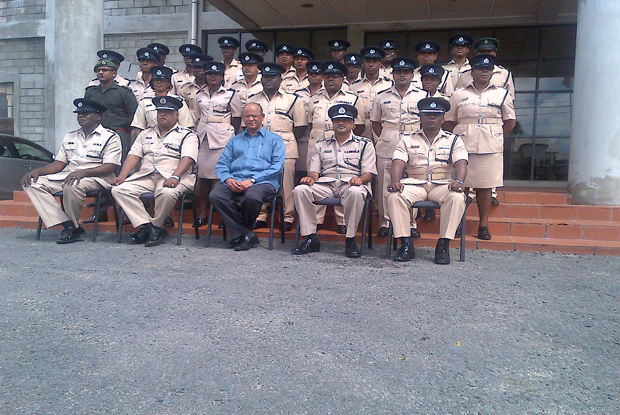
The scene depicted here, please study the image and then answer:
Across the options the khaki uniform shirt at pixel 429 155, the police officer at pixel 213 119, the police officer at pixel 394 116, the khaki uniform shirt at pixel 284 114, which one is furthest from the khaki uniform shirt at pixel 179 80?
the khaki uniform shirt at pixel 429 155

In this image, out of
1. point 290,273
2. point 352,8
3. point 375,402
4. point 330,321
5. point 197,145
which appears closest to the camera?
point 375,402

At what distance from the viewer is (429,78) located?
584cm

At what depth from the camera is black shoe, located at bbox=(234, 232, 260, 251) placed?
546 cm

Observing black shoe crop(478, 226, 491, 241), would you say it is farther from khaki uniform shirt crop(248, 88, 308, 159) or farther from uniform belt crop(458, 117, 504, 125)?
khaki uniform shirt crop(248, 88, 308, 159)

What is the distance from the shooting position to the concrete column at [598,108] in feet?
20.2

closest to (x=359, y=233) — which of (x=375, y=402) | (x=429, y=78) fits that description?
(x=429, y=78)

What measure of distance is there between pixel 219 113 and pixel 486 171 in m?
3.29

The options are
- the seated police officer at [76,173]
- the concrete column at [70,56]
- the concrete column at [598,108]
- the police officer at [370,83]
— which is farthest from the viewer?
the concrete column at [70,56]

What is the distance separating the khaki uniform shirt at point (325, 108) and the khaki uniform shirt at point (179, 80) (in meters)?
2.00

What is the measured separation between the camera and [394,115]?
585cm

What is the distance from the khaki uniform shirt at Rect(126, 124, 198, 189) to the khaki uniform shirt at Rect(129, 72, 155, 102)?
121 cm

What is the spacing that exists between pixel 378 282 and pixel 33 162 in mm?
7710

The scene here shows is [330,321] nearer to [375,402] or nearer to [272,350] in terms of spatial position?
[272,350]

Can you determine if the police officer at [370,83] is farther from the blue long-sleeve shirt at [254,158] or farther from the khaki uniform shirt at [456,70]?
the blue long-sleeve shirt at [254,158]
